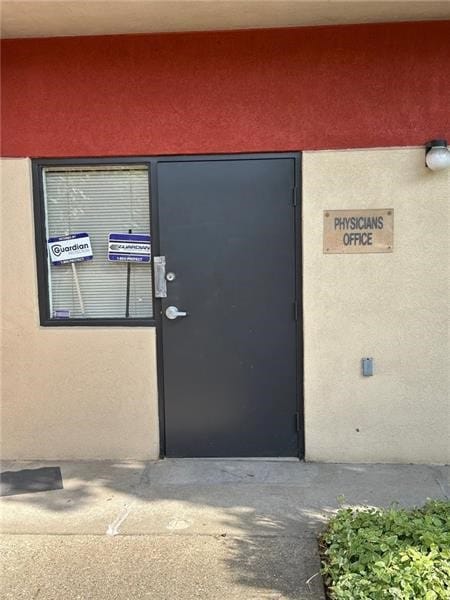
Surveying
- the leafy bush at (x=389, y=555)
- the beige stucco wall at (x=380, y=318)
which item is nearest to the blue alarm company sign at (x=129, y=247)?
the beige stucco wall at (x=380, y=318)

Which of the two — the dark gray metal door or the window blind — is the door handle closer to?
the dark gray metal door

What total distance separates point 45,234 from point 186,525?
2309 millimetres

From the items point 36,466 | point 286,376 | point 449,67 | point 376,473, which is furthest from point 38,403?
point 449,67

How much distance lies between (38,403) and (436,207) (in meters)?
3.23

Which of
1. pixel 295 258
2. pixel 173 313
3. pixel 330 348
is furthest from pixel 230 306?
pixel 330 348

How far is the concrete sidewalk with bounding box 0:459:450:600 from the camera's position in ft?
8.35

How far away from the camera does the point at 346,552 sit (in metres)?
2.49


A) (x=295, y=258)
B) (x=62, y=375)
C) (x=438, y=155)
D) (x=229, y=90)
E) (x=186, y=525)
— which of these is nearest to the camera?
(x=186, y=525)

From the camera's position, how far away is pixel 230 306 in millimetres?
3898

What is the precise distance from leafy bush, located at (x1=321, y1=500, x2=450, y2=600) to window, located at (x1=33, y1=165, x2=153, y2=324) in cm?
206

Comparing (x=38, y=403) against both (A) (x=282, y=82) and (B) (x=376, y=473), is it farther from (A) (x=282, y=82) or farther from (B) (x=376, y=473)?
(A) (x=282, y=82)

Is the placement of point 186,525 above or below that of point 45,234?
below

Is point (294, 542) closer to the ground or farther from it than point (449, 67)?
closer to the ground

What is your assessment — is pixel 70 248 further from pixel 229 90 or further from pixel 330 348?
pixel 330 348
